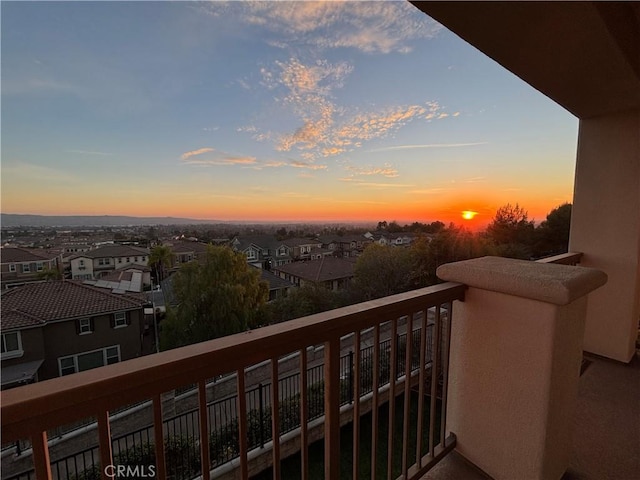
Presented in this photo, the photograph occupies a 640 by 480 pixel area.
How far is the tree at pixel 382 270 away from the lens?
7.13 meters

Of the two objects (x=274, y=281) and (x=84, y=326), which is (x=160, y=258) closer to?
(x=84, y=326)

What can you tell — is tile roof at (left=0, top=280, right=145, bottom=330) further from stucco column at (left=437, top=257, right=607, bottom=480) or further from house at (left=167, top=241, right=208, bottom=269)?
stucco column at (left=437, top=257, right=607, bottom=480)

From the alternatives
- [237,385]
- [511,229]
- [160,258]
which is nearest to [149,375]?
[237,385]

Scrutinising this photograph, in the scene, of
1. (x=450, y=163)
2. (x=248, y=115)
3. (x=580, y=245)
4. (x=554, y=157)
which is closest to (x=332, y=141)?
(x=248, y=115)

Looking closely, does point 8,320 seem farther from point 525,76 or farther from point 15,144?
point 525,76

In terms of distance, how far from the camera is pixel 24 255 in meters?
1.76

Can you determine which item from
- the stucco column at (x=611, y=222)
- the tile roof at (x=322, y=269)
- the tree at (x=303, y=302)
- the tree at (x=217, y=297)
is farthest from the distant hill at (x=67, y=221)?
the stucco column at (x=611, y=222)

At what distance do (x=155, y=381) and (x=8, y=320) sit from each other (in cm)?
213

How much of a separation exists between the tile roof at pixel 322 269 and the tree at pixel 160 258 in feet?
→ 10.1

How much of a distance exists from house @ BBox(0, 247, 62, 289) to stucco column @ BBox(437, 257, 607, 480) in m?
2.22

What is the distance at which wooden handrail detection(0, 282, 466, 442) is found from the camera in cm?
51

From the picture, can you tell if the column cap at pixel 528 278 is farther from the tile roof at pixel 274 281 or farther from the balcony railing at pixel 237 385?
the tile roof at pixel 274 281

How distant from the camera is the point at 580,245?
265 cm

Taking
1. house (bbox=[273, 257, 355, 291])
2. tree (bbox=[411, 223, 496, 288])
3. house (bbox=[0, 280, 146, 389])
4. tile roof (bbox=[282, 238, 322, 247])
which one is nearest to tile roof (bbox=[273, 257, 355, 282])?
house (bbox=[273, 257, 355, 291])
